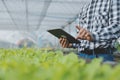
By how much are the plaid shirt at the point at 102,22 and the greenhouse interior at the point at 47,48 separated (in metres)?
0.01

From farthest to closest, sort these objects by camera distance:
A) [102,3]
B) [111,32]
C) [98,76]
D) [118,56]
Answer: [118,56], [102,3], [111,32], [98,76]

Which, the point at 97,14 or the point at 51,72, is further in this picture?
the point at 97,14

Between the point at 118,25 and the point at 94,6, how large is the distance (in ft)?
1.29

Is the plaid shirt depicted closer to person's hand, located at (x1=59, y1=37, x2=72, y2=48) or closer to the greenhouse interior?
the greenhouse interior

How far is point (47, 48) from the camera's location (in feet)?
24.9

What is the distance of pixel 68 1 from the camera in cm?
1288

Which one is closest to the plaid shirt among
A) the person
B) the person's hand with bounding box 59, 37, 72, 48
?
the person

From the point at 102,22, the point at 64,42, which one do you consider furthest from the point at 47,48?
the point at 102,22

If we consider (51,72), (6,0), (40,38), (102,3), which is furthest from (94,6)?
(40,38)

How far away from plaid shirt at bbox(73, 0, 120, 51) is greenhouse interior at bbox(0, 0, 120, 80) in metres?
0.01

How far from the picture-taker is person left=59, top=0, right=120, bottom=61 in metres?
2.98

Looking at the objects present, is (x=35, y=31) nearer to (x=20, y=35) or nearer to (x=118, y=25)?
(x=20, y=35)

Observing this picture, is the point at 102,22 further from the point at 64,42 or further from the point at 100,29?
the point at 64,42

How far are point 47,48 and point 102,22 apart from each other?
4.52 metres
